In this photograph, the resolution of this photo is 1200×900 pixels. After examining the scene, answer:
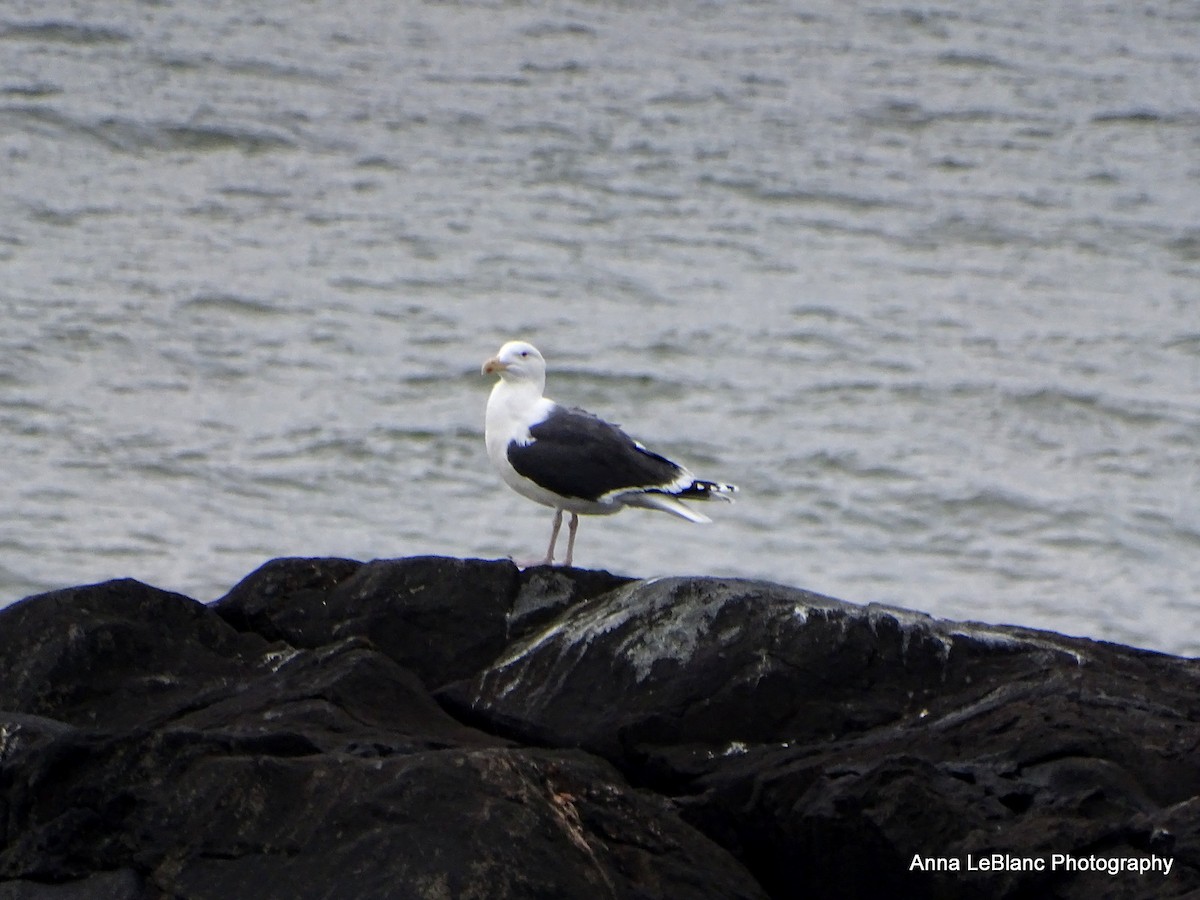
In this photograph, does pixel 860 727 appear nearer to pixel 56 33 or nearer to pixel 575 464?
pixel 575 464

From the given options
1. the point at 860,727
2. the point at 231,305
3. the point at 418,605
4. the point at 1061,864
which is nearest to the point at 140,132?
the point at 231,305

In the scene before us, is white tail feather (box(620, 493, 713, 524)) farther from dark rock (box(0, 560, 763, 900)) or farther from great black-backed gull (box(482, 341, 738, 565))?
dark rock (box(0, 560, 763, 900))

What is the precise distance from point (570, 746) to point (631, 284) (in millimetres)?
13470

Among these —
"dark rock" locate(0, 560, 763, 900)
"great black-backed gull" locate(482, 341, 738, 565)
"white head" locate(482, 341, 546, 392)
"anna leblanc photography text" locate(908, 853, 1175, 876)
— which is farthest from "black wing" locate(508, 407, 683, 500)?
"anna leblanc photography text" locate(908, 853, 1175, 876)

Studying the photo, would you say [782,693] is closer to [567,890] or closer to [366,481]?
[567,890]

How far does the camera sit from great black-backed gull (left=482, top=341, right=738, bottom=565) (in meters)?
7.60

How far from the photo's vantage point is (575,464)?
7.59 meters

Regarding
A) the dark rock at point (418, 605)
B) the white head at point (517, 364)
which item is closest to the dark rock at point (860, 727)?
the dark rock at point (418, 605)

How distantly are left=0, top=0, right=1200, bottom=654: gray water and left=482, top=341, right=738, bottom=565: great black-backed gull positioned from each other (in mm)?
Answer: 4763

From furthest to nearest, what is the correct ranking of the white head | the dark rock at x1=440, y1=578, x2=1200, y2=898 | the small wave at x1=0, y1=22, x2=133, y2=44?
the small wave at x1=0, y1=22, x2=133, y2=44
the white head
the dark rock at x1=440, y1=578, x2=1200, y2=898

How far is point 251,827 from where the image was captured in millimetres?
4676

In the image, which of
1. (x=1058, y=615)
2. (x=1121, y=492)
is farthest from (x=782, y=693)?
(x=1121, y=492)

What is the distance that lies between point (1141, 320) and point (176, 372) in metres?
9.34

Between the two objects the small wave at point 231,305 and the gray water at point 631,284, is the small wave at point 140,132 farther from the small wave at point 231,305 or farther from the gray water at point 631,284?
the small wave at point 231,305
